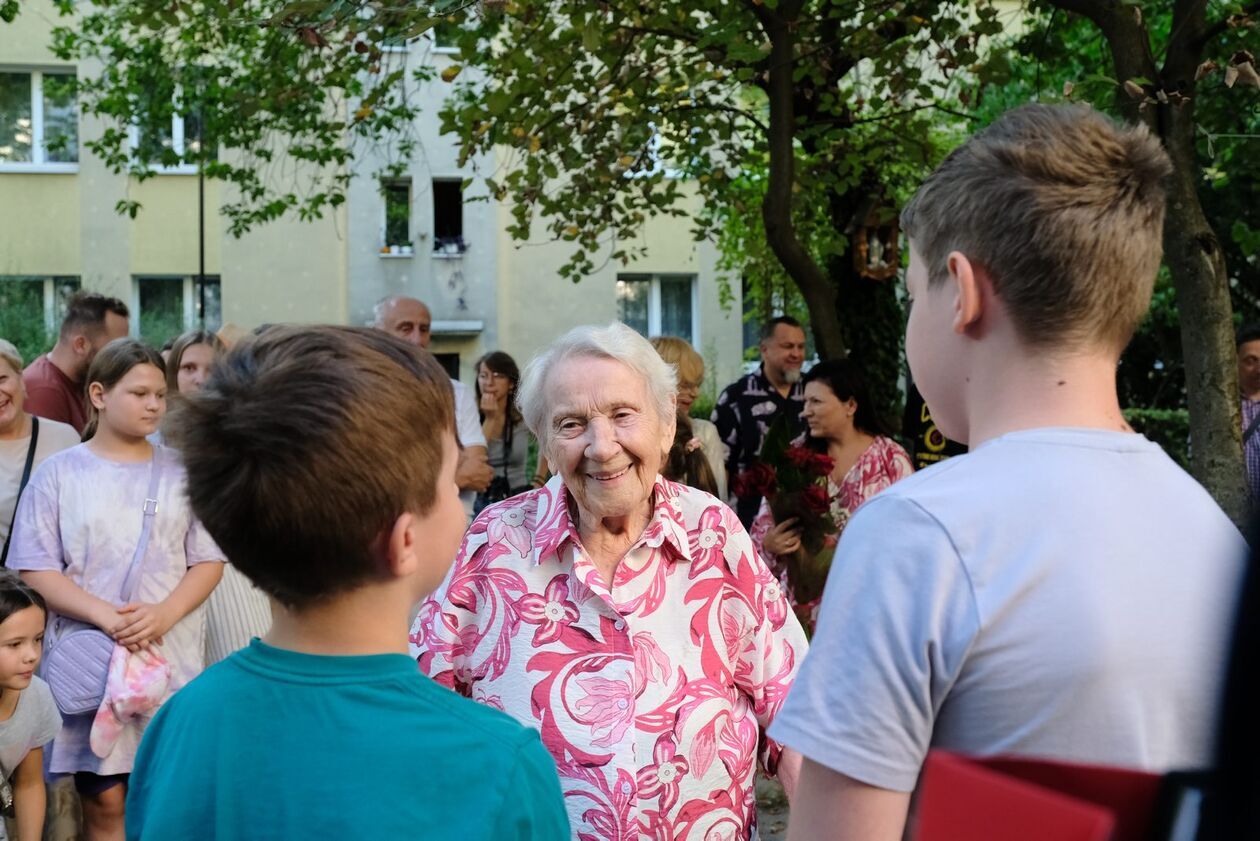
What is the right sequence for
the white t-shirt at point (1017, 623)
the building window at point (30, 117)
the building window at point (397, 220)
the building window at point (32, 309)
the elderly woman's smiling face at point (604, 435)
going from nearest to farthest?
the white t-shirt at point (1017, 623)
the elderly woman's smiling face at point (604, 435)
the building window at point (32, 309)
the building window at point (30, 117)
the building window at point (397, 220)

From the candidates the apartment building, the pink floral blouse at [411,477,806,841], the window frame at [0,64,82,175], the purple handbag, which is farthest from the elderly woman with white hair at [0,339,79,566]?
the window frame at [0,64,82,175]

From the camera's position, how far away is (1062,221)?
1406mm

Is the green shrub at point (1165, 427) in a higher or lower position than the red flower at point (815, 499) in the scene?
lower

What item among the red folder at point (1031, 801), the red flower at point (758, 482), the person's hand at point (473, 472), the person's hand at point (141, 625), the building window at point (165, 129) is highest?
the building window at point (165, 129)

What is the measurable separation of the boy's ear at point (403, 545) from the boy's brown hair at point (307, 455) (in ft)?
0.04

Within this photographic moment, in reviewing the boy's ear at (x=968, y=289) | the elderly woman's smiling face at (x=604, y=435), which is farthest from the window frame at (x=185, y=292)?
the boy's ear at (x=968, y=289)

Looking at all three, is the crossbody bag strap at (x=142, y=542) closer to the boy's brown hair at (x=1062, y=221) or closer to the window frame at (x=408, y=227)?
the boy's brown hair at (x=1062, y=221)

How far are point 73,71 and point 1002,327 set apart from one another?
81.3 feet

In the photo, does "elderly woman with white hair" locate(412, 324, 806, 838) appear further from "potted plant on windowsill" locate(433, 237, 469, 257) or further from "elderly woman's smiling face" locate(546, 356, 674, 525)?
"potted plant on windowsill" locate(433, 237, 469, 257)

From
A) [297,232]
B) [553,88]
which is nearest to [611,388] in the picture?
[553,88]

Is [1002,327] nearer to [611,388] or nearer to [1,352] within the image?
[611,388]

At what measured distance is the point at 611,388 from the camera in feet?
10.4

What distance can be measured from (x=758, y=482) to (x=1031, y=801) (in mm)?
4467

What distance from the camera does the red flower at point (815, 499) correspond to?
18.1 feet
